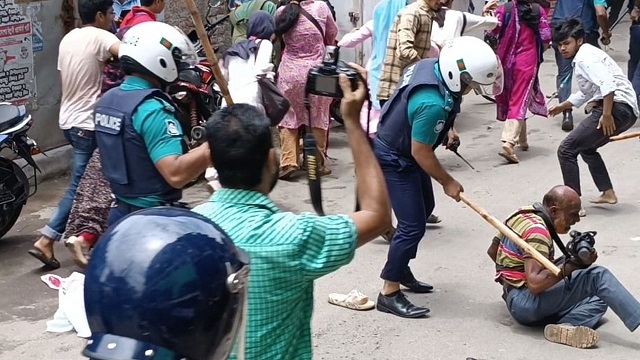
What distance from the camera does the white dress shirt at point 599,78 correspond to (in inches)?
303

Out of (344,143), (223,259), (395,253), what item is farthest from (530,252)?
(344,143)

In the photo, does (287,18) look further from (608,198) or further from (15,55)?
(608,198)

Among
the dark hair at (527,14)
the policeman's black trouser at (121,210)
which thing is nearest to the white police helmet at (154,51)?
the policeman's black trouser at (121,210)

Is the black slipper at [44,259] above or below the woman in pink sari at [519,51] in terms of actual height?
below

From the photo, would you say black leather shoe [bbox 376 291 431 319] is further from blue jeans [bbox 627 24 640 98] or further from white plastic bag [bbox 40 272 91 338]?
blue jeans [bbox 627 24 640 98]

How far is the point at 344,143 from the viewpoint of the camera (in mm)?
9992

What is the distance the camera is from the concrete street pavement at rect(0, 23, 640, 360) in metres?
5.48

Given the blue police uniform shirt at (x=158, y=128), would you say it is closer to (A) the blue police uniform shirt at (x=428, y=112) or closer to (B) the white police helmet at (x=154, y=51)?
(B) the white police helmet at (x=154, y=51)

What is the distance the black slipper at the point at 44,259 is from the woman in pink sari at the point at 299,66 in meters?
2.57

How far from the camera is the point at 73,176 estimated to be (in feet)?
21.4

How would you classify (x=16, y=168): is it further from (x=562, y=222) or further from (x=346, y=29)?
(x=346, y=29)

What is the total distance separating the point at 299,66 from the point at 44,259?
3.08 m

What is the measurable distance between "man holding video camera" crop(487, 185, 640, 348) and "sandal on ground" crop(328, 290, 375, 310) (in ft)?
2.68

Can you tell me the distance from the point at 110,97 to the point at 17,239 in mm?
2921
